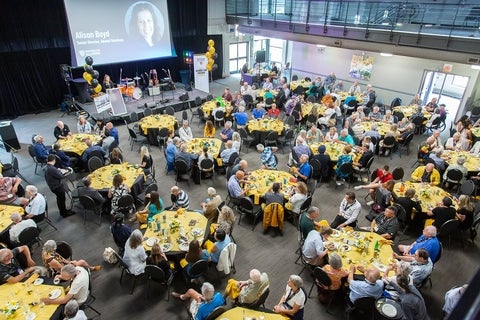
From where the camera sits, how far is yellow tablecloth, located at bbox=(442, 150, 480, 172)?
9.81 meters

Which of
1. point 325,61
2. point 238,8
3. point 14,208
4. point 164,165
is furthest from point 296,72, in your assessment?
point 14,208

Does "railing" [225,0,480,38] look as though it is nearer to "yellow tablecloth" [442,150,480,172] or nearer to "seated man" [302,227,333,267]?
"yellow tablecloth" [442,150,480,172]

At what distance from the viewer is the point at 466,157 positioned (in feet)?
33.6

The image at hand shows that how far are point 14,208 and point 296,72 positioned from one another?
61.2 ft

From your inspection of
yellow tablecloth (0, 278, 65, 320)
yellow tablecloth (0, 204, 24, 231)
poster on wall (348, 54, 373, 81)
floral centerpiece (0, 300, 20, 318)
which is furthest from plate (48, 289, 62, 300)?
poster on wall (348, 54, 373, 81)

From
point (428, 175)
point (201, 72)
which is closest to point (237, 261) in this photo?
point (428, 175)

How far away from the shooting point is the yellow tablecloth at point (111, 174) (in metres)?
8.77

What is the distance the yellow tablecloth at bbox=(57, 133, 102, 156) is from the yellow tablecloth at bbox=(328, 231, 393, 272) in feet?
27.7

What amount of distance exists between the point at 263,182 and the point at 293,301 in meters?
3.86

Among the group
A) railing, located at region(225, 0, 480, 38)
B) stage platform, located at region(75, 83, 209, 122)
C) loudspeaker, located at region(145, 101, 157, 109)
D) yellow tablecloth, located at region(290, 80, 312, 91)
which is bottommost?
→ stage platform, located at region(75, 83, 209, 122)

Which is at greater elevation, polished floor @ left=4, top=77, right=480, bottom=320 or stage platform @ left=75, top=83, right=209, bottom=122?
stage platform @ left=75, top=83, right=209, bottom=122

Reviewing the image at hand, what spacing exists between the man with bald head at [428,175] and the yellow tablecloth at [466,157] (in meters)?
1.63

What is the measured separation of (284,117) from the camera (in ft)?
53.6

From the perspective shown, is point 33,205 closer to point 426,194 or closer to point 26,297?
point 26,297
